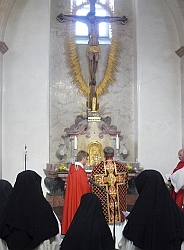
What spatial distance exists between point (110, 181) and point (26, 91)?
5072 millimetres

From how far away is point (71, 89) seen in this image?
11.1m

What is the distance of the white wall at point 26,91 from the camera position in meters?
10.6

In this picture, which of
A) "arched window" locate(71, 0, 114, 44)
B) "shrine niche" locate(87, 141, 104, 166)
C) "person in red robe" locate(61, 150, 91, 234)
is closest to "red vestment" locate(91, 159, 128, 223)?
"person in red robe" locate(61, 150, 91, 234)

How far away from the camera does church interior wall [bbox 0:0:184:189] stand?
418 inches

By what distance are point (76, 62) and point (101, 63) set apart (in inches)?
29.2

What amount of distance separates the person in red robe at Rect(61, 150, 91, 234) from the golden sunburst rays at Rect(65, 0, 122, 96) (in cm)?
441

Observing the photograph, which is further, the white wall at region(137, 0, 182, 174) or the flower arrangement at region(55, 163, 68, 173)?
the white wall at region(137, 0, 182, 174)

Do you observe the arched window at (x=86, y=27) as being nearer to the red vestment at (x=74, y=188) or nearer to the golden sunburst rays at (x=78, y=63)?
the golden sunburst rays at (x=78, y=63)

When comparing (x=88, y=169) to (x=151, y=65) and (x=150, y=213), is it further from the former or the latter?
(x=150, y=213)

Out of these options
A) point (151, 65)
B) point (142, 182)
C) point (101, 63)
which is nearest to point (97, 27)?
point (101, 63)

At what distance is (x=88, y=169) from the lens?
995 cm

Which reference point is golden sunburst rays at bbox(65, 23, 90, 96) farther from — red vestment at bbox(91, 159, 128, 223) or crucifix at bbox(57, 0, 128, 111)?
red vestment at bbox(91, 159, 128, 223)

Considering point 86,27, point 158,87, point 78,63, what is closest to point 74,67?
point 78,63

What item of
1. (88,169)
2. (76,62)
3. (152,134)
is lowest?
(88,169)
